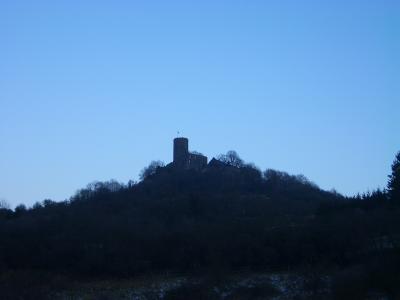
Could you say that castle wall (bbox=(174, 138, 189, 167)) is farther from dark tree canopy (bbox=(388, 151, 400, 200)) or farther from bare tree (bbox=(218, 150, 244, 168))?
dark tree canopy (bbox=(388, 151, 400, 200))

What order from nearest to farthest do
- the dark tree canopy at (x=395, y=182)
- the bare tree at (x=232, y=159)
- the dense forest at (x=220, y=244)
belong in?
the dense forest at (x=220, y=244)
the dark tree canopy at (x=395, y=182)
the bare tree at (x=232, y=159)

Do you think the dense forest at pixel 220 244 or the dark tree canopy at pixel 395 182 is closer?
the dense forest at pixel 220 244

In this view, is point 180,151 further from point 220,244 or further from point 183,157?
point 220,244

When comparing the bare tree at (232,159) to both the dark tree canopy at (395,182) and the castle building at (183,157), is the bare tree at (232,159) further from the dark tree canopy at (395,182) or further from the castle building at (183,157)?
the dark tree canopy at (395,182)

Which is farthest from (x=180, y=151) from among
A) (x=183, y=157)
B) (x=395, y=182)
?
(x=395, y=182)

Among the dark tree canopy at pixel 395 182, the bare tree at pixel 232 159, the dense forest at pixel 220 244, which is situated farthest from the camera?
the bare tree at pixel 232 159

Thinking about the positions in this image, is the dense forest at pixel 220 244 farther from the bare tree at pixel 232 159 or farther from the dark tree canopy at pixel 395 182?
the bare tree at pixel 232 159

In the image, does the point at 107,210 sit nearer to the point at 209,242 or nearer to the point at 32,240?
the point at 32,240

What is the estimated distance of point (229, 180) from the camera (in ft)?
202

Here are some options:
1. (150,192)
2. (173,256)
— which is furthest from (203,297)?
(150,192)

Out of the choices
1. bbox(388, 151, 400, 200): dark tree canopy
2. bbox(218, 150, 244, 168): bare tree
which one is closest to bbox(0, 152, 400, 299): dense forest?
bbox(388, 151, 400, 200): dark tree canopy

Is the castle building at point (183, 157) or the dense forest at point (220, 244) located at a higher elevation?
the castle building at point (183, 157)

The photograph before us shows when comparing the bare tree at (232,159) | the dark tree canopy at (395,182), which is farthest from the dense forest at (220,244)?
the bare tree at (232,159)

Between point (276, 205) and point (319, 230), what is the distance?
17893mm
